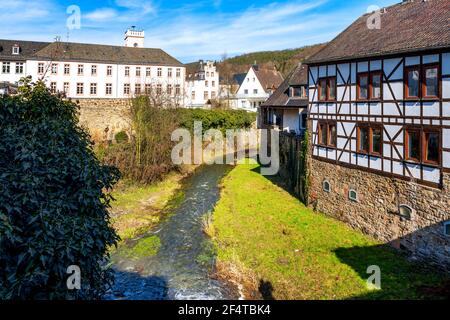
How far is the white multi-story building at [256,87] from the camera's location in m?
53.5

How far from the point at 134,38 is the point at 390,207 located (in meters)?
49.1

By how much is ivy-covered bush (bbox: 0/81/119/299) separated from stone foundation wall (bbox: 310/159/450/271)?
1014cm

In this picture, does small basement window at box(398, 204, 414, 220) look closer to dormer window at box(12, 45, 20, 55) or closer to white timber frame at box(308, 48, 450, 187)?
white timber frame at box(308, 48, 450, 187)

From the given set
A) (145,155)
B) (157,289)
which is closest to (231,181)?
(145,155)

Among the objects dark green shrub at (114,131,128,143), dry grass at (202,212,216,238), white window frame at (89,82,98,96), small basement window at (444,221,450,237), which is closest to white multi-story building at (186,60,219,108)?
white window frame at (89,82,98,96)

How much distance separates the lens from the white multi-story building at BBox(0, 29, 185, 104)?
41000mm

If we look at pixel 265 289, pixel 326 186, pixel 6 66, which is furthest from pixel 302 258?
pixel 6 66

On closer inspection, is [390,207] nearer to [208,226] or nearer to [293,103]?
[208,226]

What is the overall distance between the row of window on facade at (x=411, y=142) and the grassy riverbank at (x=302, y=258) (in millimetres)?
3446

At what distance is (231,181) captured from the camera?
25.9 meters

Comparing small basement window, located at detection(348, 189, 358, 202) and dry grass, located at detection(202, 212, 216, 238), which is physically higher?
small basement window, located at detection(348, 189, 358, 202)

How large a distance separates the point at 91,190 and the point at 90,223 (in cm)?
57

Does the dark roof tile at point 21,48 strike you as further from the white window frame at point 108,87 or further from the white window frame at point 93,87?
the white window frame at point 108,87

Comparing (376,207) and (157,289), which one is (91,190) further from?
(376,207)
